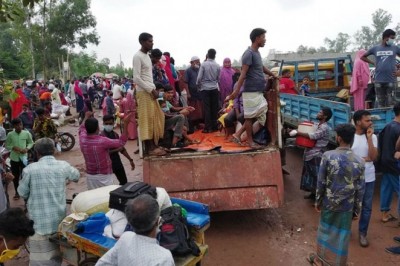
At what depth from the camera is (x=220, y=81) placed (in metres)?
7.17

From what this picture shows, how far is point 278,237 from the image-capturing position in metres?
4.49

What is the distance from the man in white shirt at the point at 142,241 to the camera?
6.08 feet

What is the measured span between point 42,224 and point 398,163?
3967 millimetres

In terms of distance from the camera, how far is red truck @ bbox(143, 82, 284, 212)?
430 cm

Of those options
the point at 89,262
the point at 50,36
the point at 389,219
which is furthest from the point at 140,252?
the point at 50,36

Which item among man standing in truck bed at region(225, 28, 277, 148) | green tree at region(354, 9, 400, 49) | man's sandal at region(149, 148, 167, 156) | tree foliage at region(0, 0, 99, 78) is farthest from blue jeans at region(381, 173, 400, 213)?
green tree at region(354, 9, 400, 49)

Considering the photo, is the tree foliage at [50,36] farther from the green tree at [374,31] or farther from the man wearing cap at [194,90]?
the green tree at [374,31]

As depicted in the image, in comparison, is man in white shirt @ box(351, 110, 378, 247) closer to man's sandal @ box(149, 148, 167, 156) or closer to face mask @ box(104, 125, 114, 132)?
man's sandal @ box(149, 148, 167, 156)

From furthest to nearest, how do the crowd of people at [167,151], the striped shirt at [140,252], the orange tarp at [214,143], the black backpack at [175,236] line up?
the orange tarp at [214,143] → the black backpack at [175,236] → the crowd of people at [167,151] → the striped shirt at [140,252]

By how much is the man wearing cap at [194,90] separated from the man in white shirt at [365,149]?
3425 mm

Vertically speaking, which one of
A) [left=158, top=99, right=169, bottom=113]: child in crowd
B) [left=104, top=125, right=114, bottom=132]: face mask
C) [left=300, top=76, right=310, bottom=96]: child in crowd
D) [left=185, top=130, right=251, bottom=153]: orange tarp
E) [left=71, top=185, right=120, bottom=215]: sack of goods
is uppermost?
[left=300, top=76, right=310, bottom=96]: child in crowd

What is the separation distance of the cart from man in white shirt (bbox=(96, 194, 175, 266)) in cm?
87

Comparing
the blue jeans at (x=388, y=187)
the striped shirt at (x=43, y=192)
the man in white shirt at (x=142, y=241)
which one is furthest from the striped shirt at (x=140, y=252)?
the blue jeans at (x=388, y=187)

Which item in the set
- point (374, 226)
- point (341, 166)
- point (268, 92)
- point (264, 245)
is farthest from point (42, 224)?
point (374, 226)
